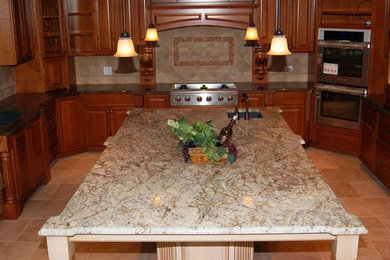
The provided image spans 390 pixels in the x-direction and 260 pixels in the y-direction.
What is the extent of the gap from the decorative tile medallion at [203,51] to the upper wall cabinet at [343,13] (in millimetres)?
1298

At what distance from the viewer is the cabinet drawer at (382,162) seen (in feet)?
18.1

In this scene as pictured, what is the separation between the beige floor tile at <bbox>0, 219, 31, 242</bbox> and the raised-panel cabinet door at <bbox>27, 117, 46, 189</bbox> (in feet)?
2.02

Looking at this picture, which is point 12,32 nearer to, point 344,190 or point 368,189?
point 344,190

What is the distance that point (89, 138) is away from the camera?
23.1ft

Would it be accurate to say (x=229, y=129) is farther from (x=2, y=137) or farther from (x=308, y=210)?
(x=2, y=137)

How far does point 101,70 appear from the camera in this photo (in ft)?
24.3

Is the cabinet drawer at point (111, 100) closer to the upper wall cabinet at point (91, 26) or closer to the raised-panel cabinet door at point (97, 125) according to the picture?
the raised-panel cabinet door at point (97, 125)

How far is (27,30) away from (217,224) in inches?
172

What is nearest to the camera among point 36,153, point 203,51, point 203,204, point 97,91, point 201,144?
point 203,204

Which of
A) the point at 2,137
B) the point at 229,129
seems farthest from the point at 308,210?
the point at 2,137

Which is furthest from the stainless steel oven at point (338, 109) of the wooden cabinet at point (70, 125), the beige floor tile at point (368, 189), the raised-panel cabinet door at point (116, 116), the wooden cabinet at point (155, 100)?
the wooden cabinet at point (70, 125)

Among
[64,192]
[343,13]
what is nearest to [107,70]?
[64,192]

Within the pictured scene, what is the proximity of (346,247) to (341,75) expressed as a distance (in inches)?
173

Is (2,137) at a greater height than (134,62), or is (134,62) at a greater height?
(134,62)
